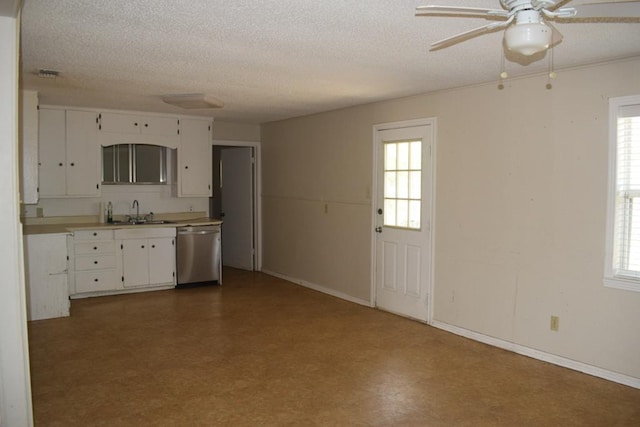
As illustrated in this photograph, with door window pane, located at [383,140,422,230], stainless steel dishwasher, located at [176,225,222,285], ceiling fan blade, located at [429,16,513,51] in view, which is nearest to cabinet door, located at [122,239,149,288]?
stainless steel dishwasher, located at [176,225,222,285]

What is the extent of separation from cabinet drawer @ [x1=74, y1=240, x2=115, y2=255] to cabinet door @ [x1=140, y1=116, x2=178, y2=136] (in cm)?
158

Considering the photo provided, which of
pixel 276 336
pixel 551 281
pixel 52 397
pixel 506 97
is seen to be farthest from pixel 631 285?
pixel 52 397

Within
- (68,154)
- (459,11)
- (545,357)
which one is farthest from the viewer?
(68,154)

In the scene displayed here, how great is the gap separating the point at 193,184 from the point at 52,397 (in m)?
4.05

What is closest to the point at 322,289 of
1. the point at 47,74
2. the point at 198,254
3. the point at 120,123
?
the point at 198,254

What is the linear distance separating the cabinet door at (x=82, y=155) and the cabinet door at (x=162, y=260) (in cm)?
102

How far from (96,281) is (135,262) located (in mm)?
507

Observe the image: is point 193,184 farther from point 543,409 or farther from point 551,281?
point 543,409

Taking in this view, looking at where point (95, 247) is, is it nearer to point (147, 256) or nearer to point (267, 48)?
point (147, 256)

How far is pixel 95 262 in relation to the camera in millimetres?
6117

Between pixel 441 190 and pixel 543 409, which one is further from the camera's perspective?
pixel 441 190

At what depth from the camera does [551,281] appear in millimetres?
4039

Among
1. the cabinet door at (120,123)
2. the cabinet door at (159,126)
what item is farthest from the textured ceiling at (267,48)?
the cabinet door at (159,126)

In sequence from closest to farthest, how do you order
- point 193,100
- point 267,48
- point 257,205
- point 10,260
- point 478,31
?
1. point 478,31
2. point 10,260
3. point 267,48
4. point 193,100
5. point 257,205
